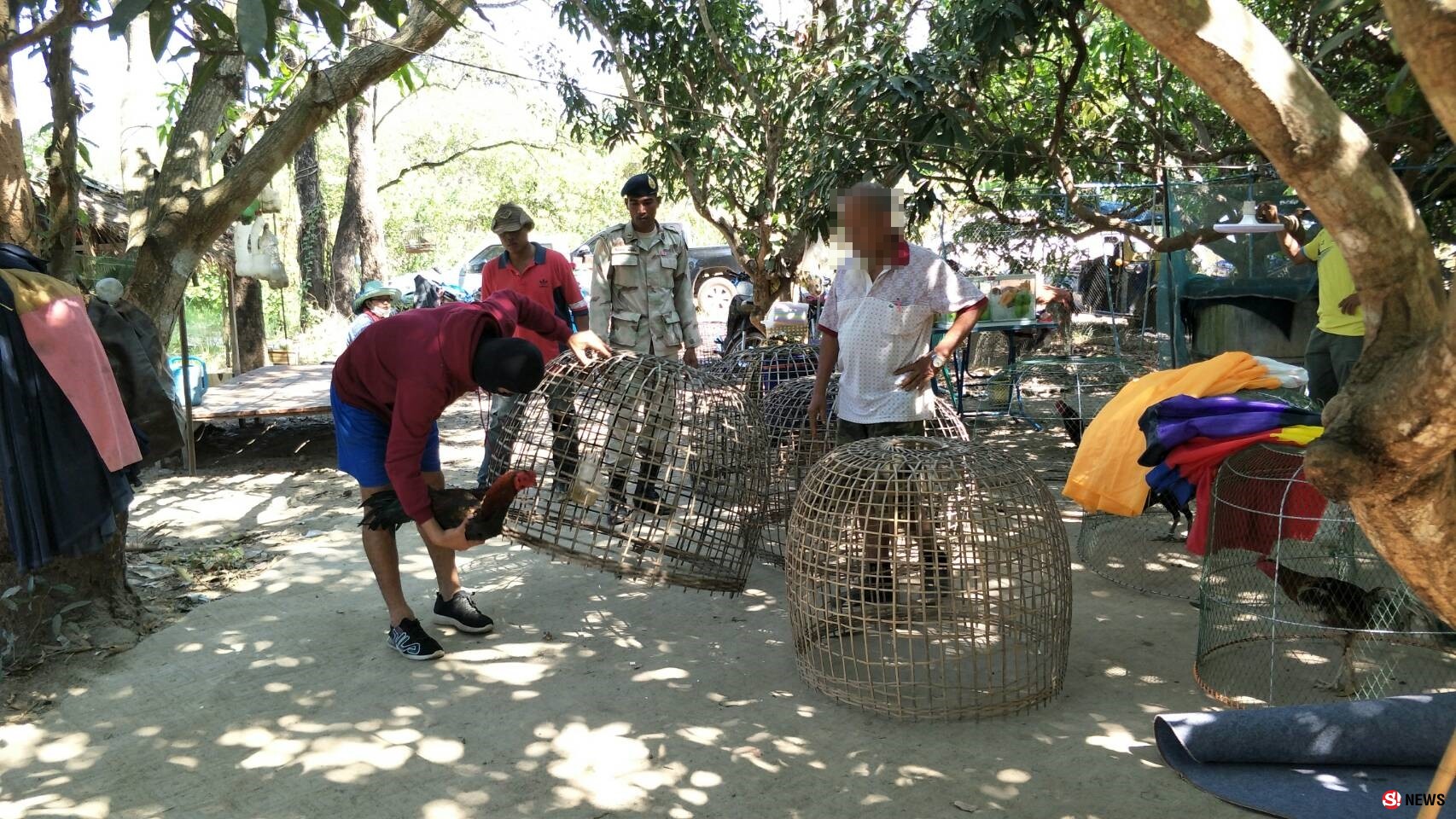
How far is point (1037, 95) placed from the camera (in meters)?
9.44

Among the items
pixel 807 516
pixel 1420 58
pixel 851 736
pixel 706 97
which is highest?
pixel 706 97

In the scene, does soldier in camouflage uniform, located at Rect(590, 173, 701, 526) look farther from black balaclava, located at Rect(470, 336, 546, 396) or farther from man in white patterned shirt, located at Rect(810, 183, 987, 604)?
black balaclava, located at Rect(470, 336, 546, 396)

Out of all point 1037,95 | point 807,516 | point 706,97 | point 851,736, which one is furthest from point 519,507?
point 1037,95

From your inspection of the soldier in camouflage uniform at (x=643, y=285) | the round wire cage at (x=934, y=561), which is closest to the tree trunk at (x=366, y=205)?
the soldier in camouflage uniform at (x=643, y=285)

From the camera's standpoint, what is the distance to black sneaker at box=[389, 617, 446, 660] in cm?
425

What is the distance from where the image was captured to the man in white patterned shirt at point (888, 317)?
434 centimetres

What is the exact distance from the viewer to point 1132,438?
424 centimetres

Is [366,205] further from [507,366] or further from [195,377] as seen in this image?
[507,366]

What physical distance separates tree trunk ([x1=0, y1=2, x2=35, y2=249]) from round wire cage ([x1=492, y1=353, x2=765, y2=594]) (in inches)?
85.4

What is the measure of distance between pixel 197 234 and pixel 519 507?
2226 mm

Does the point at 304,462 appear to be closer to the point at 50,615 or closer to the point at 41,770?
the point at 50,615

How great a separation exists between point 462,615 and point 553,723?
1021 mm

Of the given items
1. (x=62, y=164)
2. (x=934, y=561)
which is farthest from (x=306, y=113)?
(x=934, y=561)

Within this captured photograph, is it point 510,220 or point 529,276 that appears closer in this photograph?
point 510,220
